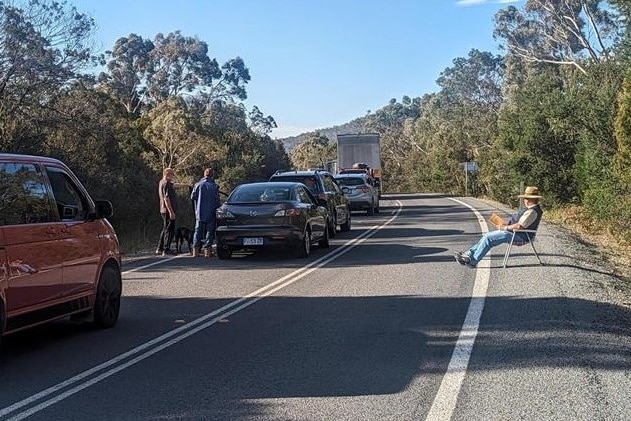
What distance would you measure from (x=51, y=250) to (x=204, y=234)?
28.6 feet

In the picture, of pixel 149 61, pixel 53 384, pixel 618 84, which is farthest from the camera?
pixel 149 61

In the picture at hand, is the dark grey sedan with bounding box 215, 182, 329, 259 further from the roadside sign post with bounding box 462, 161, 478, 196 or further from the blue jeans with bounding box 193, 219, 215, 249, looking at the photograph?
the roadside sign post with bounding box 462, 161, 478, 196

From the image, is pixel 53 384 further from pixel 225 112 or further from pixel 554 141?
pixel 225 112

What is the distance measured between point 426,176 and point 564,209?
143ft

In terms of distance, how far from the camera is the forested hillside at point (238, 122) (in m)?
23.4

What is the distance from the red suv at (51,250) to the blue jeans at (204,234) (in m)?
6.95

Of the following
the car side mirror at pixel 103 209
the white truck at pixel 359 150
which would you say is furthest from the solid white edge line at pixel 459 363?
the white truck at pixel 359 150

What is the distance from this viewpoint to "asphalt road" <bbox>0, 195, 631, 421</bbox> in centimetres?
584

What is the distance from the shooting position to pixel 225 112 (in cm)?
7650

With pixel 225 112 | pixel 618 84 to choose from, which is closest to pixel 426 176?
pixel 225 112

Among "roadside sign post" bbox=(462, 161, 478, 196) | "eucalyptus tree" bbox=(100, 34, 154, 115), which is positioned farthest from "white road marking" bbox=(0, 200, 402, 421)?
"eucalyptus tree" bbox=(100, 34, 154, 115)

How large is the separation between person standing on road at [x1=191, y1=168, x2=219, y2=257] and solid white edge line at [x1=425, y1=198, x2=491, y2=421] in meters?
6.58

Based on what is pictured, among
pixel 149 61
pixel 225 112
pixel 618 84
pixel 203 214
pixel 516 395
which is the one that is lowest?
pixel 516 395

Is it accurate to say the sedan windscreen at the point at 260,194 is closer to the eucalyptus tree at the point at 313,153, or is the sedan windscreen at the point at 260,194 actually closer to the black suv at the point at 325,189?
the black suv at the point at 325,189
